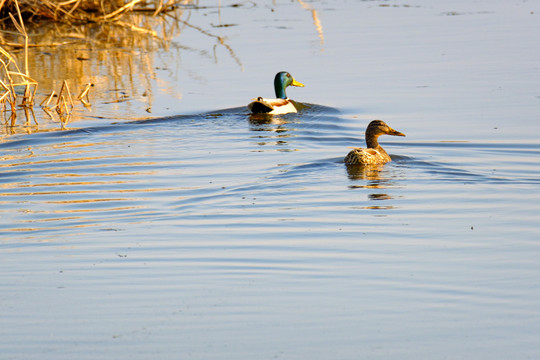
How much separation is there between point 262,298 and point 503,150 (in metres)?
5.74

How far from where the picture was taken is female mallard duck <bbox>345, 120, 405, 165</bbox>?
1071 centimetres

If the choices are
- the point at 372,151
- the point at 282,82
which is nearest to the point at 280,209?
the point at 372,151

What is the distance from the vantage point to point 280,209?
8711 mm

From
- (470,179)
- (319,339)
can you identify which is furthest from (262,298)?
(470,179)

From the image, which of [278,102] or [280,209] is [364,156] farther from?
[278,102]

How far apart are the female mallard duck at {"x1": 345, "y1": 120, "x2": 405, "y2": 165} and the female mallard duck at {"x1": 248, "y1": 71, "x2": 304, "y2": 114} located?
2841mm

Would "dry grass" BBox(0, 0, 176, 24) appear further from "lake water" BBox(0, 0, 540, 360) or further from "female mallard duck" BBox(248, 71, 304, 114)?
"female mallard duck" BBox(248, 71, 304, 114)

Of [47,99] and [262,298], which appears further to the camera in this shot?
[47,99]

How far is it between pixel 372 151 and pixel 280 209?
2499mm

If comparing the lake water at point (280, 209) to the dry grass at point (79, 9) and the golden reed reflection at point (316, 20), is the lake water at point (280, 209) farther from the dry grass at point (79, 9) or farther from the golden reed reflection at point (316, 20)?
the dry grass at point (79, 9)

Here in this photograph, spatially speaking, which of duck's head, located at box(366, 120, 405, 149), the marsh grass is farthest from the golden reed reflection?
duck's head, located at box(366, 120, 405, 149)

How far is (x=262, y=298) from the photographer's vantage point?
20.1 ft

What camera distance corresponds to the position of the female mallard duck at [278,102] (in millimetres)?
13920

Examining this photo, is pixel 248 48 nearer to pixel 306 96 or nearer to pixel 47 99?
pixel 306 96
